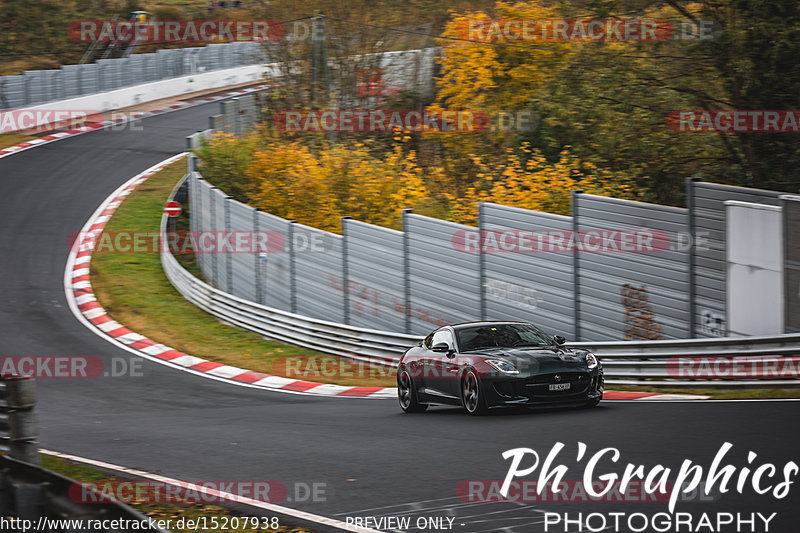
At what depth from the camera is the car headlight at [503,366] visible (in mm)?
11914

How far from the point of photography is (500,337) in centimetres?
1327

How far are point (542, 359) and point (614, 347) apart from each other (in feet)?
13.3

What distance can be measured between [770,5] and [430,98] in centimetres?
2579

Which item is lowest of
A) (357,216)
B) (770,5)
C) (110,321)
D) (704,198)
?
(110,321)

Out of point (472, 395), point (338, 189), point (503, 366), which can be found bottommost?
point (472, 395)

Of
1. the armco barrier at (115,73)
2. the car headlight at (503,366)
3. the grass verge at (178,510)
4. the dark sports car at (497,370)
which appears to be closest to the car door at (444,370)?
the dark sports car at (497,370)

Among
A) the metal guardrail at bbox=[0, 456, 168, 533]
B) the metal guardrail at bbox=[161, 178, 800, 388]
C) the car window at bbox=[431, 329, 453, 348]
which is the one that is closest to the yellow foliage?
the metal guardrail at bbox=[161, 178, 800, 388]

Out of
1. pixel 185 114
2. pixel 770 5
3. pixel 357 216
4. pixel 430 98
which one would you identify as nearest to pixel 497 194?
pixel 357 216

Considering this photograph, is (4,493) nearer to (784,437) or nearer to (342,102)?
(784,437)

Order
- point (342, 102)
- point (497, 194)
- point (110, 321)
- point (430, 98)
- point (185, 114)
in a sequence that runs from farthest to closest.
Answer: point (185, 114) → point (430, 98) → point (342, 102) → point (110, 321) → point (497, 194)

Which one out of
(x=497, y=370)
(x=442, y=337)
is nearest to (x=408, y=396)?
(x=442, y=337)

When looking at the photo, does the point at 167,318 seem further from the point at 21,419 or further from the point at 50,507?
the point at 50,507

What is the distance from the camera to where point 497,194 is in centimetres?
2266

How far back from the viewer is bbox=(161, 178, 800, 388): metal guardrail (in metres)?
13.1
